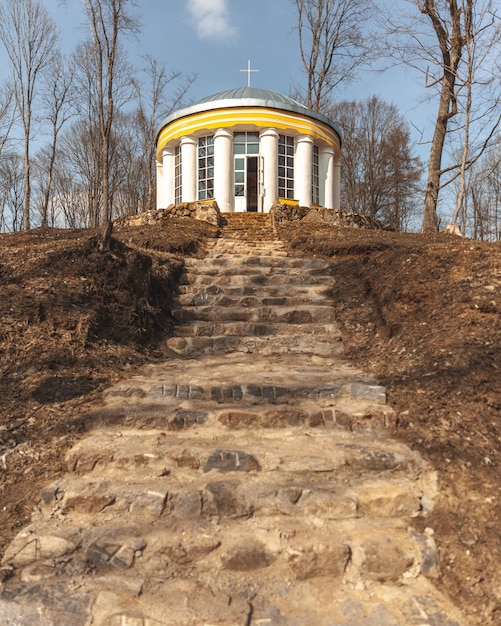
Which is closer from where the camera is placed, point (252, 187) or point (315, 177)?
point (315, 177)

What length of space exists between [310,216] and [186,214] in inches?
154

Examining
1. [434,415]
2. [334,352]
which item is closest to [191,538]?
[434,415]

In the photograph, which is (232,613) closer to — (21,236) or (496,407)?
(496,407)

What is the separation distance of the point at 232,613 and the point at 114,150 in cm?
3007

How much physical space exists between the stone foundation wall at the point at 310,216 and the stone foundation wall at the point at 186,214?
1780 millimetres

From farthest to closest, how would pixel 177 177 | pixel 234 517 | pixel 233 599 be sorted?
pixel 177 177
pixel 234 517
pixel 233 599

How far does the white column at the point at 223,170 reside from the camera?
15820 mm

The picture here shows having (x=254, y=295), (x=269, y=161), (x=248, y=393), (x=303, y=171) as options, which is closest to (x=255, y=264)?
(x=254, y=295)

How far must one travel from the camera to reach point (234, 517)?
2.44 metres

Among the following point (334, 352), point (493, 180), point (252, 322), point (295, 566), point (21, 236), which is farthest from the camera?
point (493, 180)

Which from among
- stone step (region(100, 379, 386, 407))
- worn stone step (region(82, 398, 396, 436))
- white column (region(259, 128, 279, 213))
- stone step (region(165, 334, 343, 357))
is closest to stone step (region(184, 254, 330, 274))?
stone step (region(165, 334, 343, 357))

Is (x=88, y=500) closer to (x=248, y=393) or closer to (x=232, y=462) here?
(x=232, y=462)

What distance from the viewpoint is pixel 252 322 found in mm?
5684

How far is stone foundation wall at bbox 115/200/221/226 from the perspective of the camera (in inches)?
492
